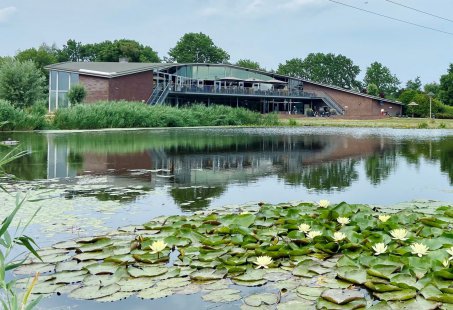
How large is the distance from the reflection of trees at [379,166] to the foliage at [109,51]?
55835 mm

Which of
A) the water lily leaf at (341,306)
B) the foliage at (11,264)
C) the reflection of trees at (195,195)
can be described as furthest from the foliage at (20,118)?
the foliage at (11,264)

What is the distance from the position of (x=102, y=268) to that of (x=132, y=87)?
38.9m

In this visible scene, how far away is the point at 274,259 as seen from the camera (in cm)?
454

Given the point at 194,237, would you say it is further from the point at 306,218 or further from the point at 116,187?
the point at 116,187

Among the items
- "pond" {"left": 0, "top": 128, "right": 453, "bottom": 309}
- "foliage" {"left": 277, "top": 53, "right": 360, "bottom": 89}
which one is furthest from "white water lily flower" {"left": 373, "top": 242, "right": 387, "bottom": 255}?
"foliage" {"left": 277, "top": 53, "right": 360, "bottom": 89}

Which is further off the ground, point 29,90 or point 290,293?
point 29,90

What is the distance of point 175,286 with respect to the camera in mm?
3928

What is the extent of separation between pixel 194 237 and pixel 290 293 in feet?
4.95

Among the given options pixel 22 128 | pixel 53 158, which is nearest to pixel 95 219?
pixel 53 158

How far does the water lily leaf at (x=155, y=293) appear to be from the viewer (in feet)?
12.3

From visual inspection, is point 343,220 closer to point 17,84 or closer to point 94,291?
point 94,291

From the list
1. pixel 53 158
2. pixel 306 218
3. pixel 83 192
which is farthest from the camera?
pixel 53 158

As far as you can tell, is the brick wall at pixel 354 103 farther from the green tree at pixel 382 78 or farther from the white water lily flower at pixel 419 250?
the white water lily flower at pixel 419 250

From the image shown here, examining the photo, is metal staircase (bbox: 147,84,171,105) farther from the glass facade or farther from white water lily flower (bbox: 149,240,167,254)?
white water lily flower (bbox: 149,240,167,254)
